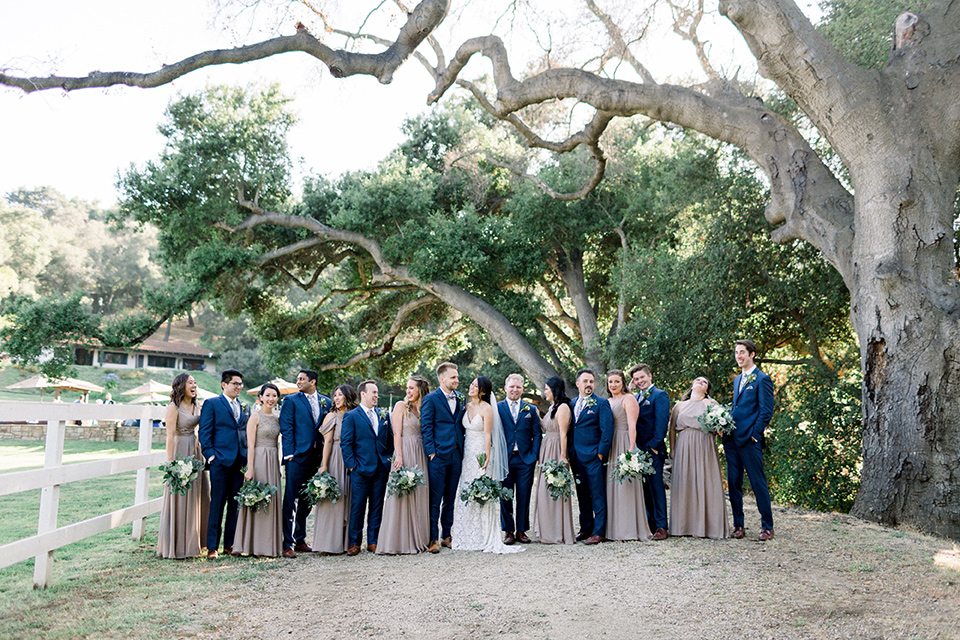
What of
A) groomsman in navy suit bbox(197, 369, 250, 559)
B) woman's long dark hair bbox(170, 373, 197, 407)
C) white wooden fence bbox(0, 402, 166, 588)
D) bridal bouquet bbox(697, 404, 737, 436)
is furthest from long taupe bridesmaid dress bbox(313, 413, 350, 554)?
bridal bouquet bbox(697, 404, 737, 436)

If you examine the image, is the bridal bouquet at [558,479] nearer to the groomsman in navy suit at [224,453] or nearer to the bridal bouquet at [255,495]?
the bridal bouquet at [255,495]

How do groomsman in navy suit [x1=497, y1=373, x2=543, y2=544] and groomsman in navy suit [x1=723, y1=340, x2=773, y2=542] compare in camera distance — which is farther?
groomsman in navy suit [x1=497, y1=373, x2=543, y2=544]

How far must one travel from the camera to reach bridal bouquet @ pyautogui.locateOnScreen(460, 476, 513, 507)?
7.66m

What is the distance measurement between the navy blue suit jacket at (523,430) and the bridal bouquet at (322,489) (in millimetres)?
1990

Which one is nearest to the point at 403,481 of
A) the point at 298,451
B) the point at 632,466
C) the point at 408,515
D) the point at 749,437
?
the point at 408,515

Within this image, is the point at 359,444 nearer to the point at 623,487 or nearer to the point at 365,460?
the point at 365,460

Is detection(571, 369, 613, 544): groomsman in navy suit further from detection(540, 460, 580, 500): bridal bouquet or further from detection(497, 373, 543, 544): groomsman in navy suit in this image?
detection(497, 373, 543, 544): groomsman in navy suit

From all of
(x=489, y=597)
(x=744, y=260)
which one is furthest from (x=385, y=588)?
(x=744, y=260)

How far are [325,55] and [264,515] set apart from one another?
7.11 metres

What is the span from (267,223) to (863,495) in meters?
15.4

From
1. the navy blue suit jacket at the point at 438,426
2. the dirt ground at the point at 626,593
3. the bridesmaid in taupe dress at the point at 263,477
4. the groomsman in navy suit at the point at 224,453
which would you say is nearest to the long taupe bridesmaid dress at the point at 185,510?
the groomsman in navy suit at the point at 224,453

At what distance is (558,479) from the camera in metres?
7.92

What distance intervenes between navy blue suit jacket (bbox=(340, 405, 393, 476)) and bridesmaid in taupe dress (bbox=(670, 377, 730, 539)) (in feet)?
11.2

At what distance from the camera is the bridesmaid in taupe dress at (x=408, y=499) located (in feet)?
25.5
